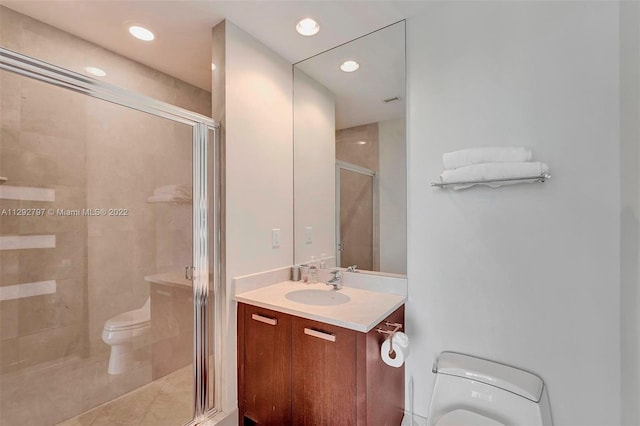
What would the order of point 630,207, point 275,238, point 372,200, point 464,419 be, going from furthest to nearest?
point 275,238 < point 372,200 < point 464,419 < point 630,207

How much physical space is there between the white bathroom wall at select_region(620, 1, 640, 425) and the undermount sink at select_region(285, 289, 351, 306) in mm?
1233

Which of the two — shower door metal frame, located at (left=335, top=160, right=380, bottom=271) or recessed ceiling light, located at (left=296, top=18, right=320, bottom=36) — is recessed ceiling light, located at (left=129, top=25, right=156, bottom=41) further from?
shower door metal frame, located at (left=335, top=160, right=380, bottom=271)

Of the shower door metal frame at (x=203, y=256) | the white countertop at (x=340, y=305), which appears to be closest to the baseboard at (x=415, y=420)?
the white countertop at (x=340, y=305)

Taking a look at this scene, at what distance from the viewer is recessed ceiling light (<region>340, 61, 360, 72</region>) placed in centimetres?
194

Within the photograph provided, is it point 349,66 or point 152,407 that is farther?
point 349,66

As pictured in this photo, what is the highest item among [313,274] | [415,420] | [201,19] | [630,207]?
[201,19]

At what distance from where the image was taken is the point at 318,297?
5.90 feet

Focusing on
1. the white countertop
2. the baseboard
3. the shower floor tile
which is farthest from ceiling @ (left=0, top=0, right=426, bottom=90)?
the baseboard

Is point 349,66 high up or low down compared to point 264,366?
up

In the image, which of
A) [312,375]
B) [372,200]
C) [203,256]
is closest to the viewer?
[312,375]

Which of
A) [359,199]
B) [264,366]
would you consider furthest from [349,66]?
[264,366]

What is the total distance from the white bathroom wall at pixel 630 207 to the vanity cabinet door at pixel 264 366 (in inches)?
56.4

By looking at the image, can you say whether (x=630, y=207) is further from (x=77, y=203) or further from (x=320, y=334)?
Result: (x=77, y=203)

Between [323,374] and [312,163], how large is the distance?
4.61 feet
